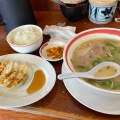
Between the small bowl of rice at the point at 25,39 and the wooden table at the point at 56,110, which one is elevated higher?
the small bowl of rice at the point at 25,39

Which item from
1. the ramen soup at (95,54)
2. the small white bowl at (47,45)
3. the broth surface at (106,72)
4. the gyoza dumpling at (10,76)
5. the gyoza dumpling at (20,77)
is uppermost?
the broth surface at (106,72)

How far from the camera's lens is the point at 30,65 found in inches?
28.5

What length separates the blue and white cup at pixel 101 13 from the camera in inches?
32.3

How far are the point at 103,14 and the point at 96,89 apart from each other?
0.47 metres

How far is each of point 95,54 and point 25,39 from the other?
A: 0.31 m

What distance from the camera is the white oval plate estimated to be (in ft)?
Answer: 1.92

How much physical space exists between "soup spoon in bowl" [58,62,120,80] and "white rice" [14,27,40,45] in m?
0.32

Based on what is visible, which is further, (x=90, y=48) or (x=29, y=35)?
(x=29, y=35)

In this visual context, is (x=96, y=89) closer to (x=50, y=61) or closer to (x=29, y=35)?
(x=50, y=61)

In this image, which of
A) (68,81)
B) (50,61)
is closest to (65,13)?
(50,61)

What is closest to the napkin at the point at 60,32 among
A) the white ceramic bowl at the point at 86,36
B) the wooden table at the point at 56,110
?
the white ceramic bowl at the point at 86,36

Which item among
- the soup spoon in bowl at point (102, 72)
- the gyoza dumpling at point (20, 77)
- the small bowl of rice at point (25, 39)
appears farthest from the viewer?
the small bowl of rice at point (25, 39)

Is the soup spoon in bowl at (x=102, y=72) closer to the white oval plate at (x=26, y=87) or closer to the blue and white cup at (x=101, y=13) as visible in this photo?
the white oval plate at (x=26, y=87)

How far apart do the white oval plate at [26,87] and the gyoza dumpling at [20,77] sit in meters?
0.02
